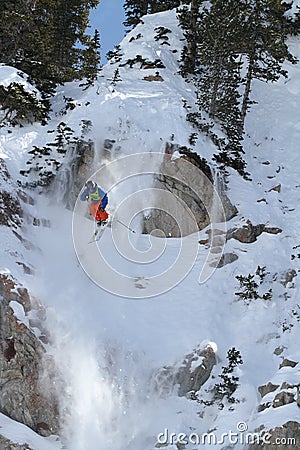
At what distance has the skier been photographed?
15.4 m

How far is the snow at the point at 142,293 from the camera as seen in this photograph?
37.1 feet

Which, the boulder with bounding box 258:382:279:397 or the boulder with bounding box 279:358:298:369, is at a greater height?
the boulder with bounding box 279:358:298:369

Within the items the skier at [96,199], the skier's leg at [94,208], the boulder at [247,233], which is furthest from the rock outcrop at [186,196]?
the skier's leg at [94,208]

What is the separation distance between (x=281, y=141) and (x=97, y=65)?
9.58m

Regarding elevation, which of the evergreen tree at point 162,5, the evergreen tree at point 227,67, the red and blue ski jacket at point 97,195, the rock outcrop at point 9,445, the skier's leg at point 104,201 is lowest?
the rock outcrop at point 9,445

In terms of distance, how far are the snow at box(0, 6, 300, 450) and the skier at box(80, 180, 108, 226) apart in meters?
0.76

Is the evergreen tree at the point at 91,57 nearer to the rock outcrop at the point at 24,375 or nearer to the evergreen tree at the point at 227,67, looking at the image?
the evergreen tree at the point at 227,67

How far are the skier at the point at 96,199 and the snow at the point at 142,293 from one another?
758 millimetres

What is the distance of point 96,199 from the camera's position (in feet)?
50.9

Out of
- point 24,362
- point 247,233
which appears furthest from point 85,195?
point 24,362

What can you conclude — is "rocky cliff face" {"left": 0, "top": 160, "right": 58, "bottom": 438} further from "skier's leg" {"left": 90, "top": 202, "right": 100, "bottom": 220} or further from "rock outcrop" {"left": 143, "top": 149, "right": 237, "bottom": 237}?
"rock outcrop" {"left": 143, "top": 149, "right": 237, "bottom": 237}

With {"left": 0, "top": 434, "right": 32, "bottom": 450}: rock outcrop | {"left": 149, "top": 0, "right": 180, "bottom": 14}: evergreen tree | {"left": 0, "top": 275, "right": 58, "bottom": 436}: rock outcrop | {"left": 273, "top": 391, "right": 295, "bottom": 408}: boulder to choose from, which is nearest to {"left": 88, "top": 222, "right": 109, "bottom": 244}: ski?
{"left": 0, "top": 275, "right": 58, "bottom": 436}: rock outcrop

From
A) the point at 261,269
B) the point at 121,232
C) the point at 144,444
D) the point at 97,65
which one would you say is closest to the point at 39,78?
the point at 97,65

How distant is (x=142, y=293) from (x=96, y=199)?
10.6ft
